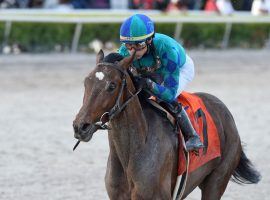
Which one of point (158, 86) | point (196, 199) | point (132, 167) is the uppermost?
point (158, 86)

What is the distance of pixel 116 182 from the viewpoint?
15.9 ft

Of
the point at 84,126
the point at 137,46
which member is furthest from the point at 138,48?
the point at 84,126

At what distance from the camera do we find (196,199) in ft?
22.3

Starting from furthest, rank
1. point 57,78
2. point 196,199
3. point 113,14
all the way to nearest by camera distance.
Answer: point 113,14
point 57,78
point 196,199

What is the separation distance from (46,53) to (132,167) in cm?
1189

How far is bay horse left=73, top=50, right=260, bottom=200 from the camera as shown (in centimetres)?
443

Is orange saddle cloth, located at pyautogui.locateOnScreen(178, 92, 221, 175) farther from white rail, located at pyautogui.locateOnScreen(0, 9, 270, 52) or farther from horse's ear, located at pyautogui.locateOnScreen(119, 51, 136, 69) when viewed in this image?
white rail, located at pyautogui.locateOnScreen(0, 9, 270, 52)

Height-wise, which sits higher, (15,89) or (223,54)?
(15,89)

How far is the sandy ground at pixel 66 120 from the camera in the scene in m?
7.15

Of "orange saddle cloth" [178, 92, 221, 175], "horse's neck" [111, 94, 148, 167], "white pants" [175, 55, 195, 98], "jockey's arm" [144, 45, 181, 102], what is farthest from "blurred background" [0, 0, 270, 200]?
"horse's neck" [111, 94, 148, 167]

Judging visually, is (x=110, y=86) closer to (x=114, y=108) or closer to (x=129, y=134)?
(x=114, y=108)

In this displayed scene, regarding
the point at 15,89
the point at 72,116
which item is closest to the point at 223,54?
the point at 15,89

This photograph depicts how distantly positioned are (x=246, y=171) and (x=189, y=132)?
41.8 inches

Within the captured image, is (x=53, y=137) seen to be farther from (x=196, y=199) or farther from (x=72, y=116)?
(x=196, y=199)
